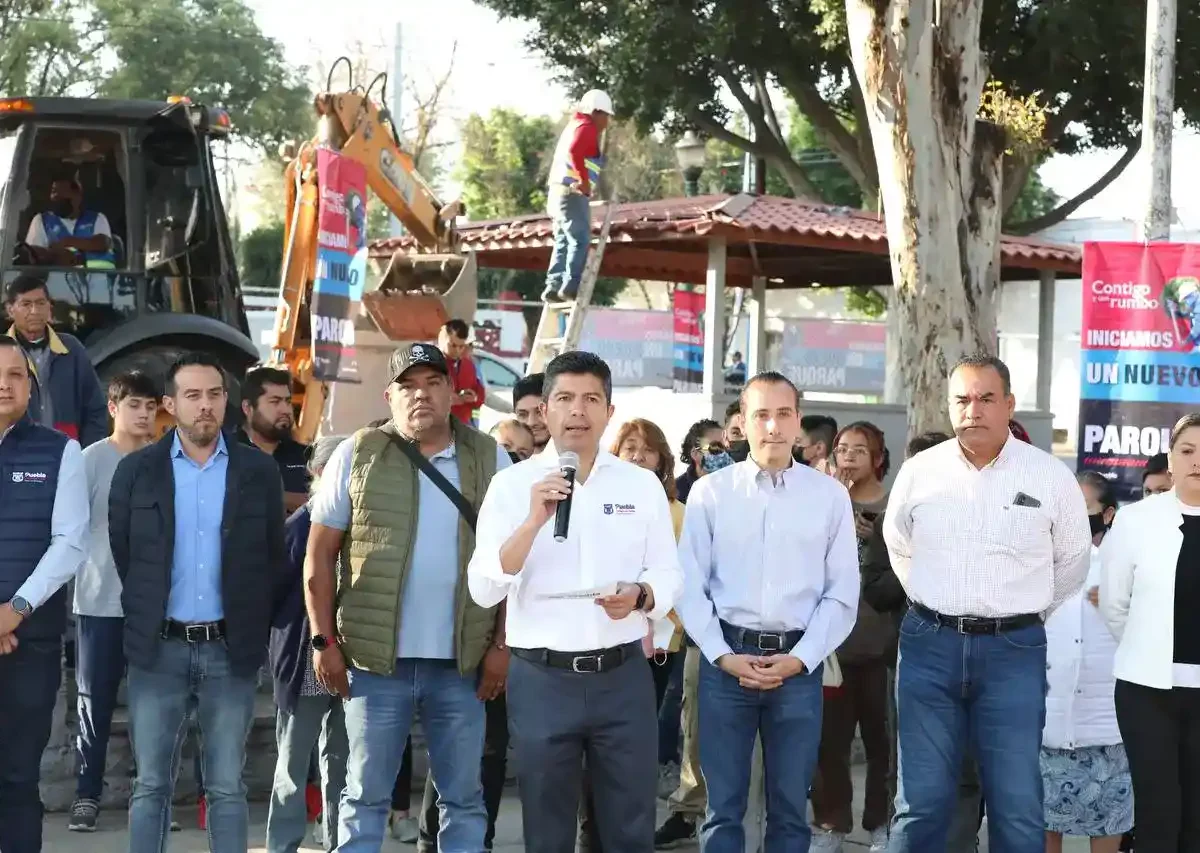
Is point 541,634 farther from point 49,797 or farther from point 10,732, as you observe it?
point 49,797

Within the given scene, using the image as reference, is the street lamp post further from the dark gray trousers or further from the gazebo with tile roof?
the dark gray trousers

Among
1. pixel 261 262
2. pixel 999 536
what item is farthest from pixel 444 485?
pixel 261 262

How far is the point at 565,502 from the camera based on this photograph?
15.5 feet

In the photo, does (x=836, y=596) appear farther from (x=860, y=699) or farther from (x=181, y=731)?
(x=181, y=731)

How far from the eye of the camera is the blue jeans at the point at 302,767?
20.2 ft

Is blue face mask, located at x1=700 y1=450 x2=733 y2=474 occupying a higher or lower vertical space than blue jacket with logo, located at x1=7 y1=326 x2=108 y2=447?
lower

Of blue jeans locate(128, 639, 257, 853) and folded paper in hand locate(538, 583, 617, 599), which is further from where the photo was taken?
blue jeans locate(128, 639, 257, 853)

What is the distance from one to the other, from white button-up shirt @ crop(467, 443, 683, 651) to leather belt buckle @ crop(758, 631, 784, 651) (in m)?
0.64

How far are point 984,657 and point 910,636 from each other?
1.01 feet

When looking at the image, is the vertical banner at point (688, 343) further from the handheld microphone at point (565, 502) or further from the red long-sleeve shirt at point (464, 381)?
the handheld microphone at point (565, 502)

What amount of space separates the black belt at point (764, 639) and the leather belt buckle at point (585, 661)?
0.78 meters

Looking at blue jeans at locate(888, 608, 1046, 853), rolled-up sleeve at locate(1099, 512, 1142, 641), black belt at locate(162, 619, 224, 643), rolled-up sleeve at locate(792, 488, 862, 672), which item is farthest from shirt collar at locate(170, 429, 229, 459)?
rolled-up sleeve at locate(1099, 512, 1142, 641)

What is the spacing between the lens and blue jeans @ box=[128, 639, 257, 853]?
559 centimetres

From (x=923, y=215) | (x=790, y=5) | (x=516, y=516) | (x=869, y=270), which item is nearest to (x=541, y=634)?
(x=516, y=516)
